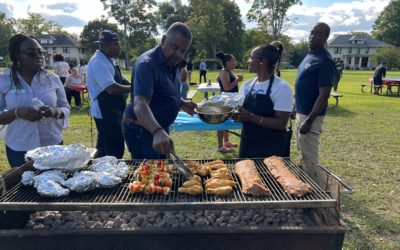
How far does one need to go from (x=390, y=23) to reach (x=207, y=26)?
4646 cm

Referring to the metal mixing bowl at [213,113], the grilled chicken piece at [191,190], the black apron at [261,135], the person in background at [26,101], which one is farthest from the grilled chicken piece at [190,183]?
the person in background at [26,101]

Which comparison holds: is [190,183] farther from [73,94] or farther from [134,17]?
[134,17]

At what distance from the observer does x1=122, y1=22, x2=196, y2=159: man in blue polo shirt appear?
2.48 meters

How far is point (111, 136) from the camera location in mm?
4680

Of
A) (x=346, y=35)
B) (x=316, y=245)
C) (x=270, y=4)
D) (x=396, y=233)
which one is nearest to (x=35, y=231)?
(x=316, y=245)

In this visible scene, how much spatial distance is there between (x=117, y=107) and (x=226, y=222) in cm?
259

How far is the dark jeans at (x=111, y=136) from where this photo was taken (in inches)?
182

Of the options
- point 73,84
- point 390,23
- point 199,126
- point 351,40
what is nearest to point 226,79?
point 199,126

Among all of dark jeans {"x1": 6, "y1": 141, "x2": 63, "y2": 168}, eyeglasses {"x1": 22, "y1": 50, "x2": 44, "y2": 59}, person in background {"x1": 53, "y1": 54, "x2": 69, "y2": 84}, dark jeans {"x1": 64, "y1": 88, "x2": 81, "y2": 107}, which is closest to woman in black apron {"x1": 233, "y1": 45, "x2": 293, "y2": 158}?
eyeglasses {"x1": 22, "y1": 50, "x2": 44, "y2": 59}

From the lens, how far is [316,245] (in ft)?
7.42

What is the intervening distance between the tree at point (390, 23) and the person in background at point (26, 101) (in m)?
79.8

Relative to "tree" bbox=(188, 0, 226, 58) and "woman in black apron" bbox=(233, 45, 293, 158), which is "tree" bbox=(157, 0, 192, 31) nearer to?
"tree" bbox=(188, 0, 226, 58)

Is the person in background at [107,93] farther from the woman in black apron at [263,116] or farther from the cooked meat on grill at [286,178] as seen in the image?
the cooked meat on grill at [286,178]

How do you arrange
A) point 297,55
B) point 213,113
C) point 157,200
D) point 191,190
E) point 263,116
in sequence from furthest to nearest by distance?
→ point 297,55 < point 213,113 < point 263,116 < point 191,190 < point 157,200
